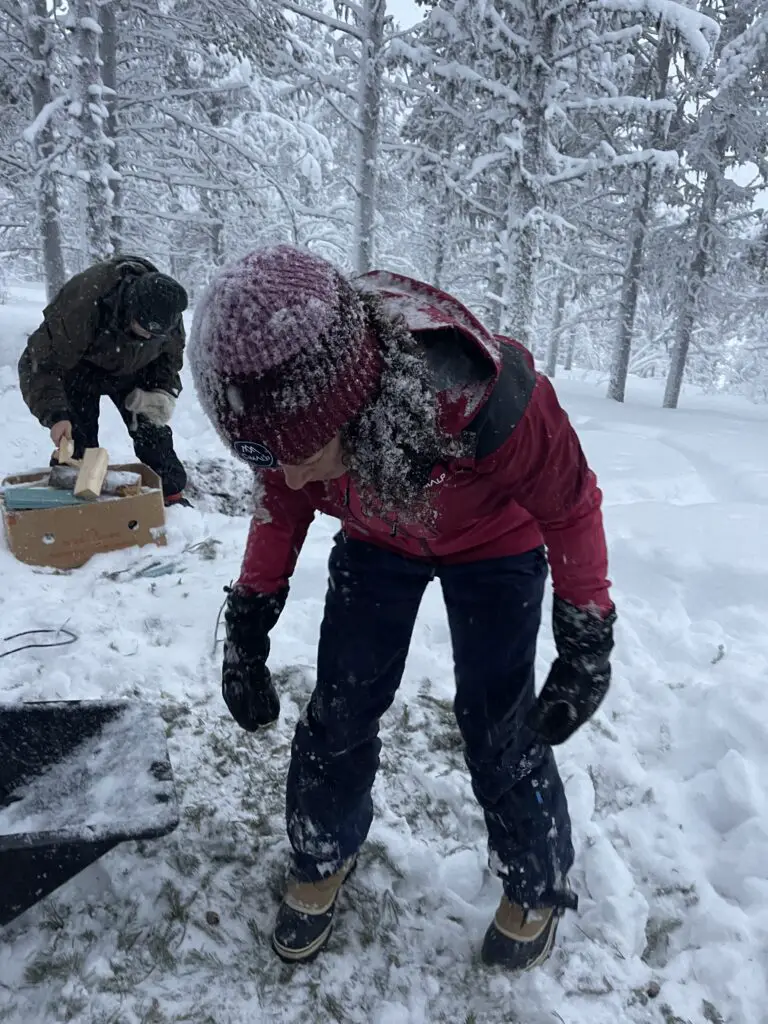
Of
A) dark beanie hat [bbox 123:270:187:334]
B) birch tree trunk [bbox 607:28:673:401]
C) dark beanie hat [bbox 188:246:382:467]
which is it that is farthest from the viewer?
birch tree trunk [bbox 607:28:673:401]

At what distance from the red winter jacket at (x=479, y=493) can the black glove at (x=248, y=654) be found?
5 cm

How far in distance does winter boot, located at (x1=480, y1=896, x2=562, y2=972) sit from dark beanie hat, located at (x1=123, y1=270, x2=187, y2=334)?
3157 millimetres

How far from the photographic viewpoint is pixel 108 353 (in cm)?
400

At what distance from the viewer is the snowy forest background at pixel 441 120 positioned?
27.5ft

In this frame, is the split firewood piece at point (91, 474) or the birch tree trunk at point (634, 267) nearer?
the split firewood piece at point (91, 474)

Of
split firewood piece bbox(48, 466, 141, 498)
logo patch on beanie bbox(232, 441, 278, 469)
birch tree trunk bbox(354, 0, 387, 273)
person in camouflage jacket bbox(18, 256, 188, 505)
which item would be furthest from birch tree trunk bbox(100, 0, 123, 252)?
logo patch on beanie bbox(232, 441, 278, 469)

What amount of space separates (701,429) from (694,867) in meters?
9.82

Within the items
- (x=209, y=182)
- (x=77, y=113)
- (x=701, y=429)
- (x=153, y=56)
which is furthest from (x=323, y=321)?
(x=153, y=56)

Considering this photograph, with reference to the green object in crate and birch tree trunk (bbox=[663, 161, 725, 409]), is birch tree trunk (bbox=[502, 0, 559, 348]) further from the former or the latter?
the green object in crate

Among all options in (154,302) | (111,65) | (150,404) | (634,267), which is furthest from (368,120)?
(154,302)

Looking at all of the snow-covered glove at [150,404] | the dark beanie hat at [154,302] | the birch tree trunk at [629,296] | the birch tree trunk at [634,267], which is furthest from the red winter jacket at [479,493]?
the birch tree trunk at [629,296]

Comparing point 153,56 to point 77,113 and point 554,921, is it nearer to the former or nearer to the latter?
point 77,113

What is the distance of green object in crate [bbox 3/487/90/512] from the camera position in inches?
146

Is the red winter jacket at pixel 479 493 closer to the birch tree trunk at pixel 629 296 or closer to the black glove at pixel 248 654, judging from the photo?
the black glove at pixel 248 654
